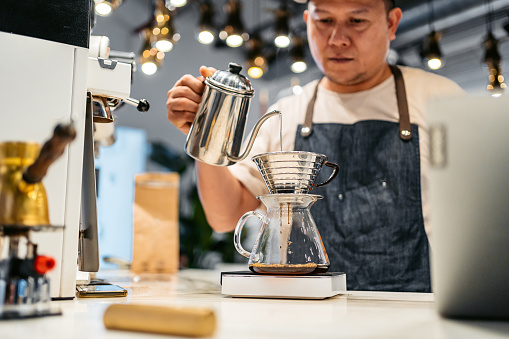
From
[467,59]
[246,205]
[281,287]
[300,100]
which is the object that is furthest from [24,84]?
[467,59]

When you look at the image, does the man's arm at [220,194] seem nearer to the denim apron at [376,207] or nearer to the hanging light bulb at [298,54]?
the denim apron at [376,207]

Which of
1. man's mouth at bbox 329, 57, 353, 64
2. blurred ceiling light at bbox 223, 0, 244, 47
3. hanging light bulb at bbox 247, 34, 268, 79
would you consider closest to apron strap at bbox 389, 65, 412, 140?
man's mouth at bbox 329, 57, 353, 64

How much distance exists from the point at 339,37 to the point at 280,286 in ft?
3.75

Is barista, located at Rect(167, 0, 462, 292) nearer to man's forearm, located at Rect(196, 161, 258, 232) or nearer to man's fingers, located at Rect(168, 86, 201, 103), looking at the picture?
man's forearm, located at Rect(196, 161, 258, 232)

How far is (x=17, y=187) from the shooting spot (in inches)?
23.6

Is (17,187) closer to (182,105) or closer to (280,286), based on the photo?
(280,286)

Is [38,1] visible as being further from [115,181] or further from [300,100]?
[115,181]

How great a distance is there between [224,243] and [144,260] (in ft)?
12.1

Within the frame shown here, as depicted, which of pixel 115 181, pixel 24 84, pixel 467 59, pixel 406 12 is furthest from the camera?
pixel 467 59

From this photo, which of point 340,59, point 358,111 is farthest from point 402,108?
point 340,59

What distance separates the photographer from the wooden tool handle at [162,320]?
1.59ft

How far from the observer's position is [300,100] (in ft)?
6.85

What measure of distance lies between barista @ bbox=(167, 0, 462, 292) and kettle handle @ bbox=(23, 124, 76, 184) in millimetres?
1063

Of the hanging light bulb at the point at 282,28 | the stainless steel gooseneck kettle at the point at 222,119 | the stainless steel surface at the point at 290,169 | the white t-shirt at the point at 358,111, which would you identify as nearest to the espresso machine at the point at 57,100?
the stainless steel gooseneck kettle at the point at 222,119
